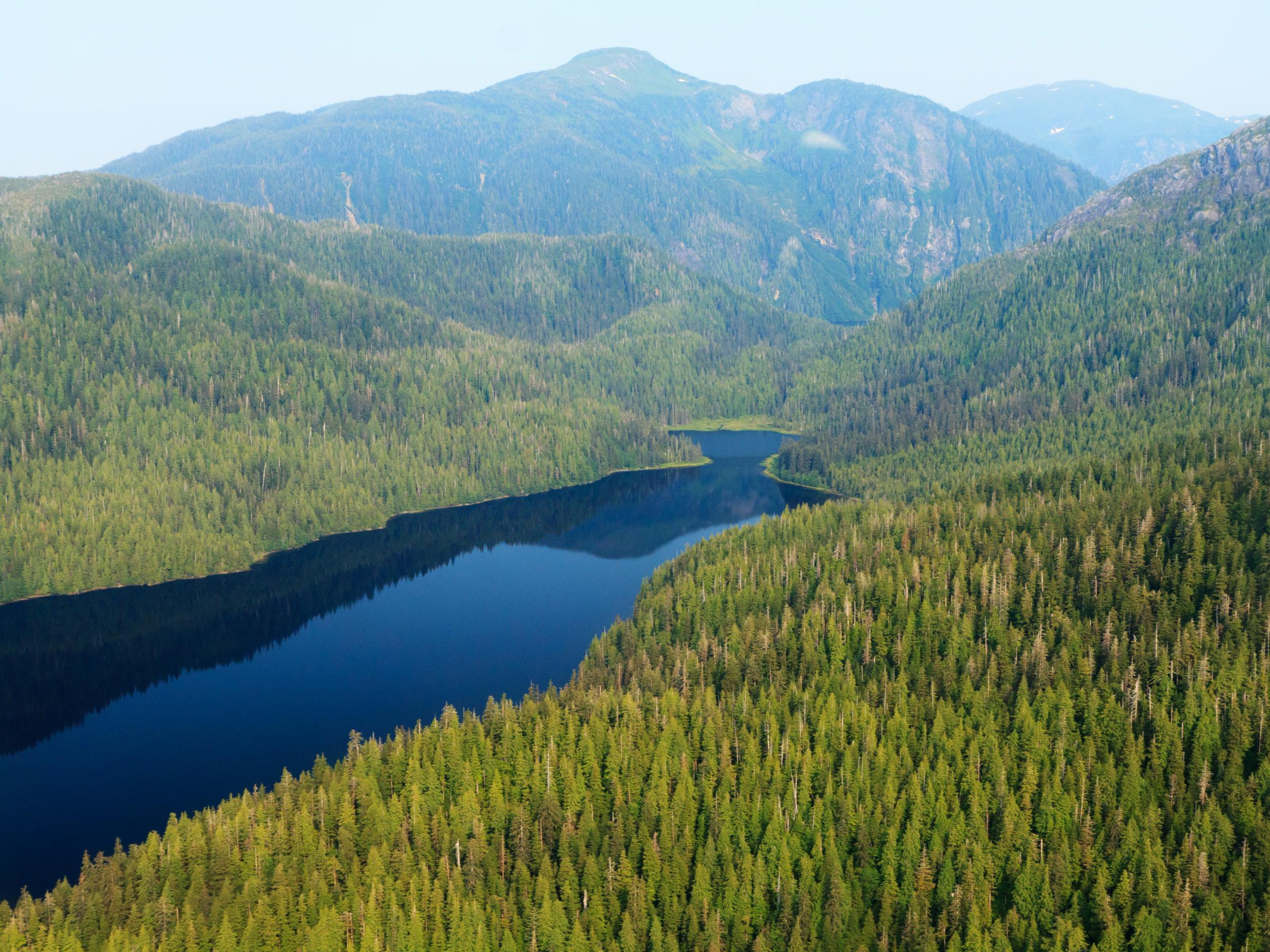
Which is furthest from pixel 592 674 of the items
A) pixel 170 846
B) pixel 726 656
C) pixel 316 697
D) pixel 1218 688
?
pixel 1218 688

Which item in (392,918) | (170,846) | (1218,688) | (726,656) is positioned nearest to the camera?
(392,918)

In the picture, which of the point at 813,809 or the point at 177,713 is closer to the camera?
the point at 813,809

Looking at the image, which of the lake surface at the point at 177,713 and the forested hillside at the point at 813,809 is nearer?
the forested hillside at the point at 813,809

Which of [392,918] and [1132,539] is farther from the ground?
[1132,539]

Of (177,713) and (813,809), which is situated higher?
(177,713)

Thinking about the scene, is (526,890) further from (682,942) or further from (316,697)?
(316,697)

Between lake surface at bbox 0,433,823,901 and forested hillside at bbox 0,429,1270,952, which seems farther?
lake surface at bbox 0,433,823,901

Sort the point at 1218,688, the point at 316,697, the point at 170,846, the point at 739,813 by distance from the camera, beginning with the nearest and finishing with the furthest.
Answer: the point at 170,846, the point at 739,813, the point at 1218,688, the point at 316,697

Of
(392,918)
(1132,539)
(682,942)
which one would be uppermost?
(1132,539)
